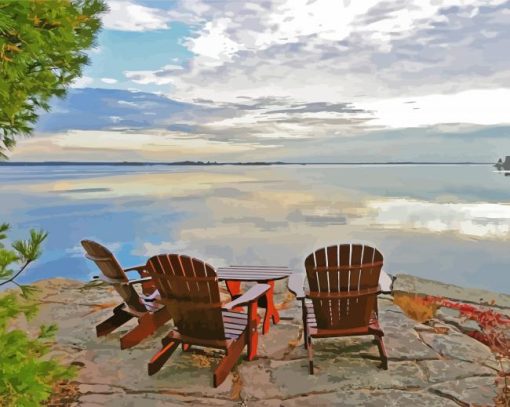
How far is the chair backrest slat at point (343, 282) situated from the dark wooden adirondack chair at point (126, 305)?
1507 mm

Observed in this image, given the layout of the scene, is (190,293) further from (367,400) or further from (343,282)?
(367,400)

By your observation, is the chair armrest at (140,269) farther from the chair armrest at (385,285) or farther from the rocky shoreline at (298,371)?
the chair armrest at (385,285)

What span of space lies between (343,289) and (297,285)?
0.47 m

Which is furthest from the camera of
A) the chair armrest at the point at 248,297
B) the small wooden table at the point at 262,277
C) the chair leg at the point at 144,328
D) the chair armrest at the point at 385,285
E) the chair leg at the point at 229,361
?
the small wooden table at the point at 262,277

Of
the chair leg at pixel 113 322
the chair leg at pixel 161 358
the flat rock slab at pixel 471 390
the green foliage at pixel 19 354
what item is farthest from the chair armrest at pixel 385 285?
the green foliage at pixel 19 354

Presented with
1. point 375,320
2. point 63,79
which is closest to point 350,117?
point 375,320

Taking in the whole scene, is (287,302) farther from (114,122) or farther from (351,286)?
(114,122)

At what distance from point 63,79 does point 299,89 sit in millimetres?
7779

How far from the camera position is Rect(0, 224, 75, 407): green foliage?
5.33 ft

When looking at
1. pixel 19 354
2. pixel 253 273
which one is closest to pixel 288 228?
pixel 253 273

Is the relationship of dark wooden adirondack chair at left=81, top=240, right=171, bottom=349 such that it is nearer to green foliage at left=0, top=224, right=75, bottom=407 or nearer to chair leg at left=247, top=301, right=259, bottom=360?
chair leg at left=247, top=301, right=259, bottom=360

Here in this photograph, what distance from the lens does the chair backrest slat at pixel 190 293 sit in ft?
12.1

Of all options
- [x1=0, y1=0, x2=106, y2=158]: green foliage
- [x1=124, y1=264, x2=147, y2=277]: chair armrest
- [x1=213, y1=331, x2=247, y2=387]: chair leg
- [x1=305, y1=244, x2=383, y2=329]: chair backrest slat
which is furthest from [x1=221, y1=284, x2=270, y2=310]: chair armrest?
[x1=0, y1=0, x2=106, y2=158]: green foliage

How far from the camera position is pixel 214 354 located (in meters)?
4.24
